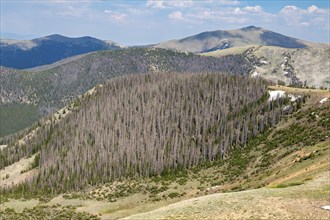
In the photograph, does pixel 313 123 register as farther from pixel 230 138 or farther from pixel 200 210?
pixel 200 210

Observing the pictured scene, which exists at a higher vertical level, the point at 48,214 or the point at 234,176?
the point at 234,176

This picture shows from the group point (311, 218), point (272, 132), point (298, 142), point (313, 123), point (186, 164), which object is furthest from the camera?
point (186, 164)

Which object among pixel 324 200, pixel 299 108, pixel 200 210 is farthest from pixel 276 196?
pixel 299 108

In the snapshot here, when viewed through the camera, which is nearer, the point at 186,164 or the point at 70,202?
the point at 70,202

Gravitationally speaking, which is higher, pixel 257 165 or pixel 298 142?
pixel 298 142

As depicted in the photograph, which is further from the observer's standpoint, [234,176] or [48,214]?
[234,176]

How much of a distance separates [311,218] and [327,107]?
131703 mm

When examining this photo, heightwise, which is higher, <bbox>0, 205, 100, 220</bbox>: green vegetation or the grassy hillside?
the grassy hillside

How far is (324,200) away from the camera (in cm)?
4931

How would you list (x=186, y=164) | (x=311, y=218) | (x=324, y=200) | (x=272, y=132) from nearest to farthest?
(x=311, y=218) < (x=324, y=200) < (x=272, y=132) < (x=186, y=164)

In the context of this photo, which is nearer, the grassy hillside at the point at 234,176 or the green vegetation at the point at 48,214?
the grassy hillside at the point at 234,176

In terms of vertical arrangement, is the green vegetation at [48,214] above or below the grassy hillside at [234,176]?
below

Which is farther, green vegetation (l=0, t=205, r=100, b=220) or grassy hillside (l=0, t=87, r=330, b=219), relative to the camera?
green vegetation (l=0, t=205, r=100, b=220)

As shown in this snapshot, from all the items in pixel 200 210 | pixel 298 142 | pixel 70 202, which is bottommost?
pixel 70 202
